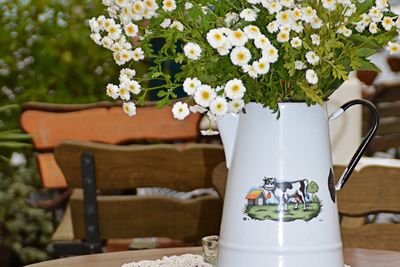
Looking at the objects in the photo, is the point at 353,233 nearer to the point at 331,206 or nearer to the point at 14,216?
the point at 331,206

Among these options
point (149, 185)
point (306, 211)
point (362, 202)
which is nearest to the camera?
point (306, 211)

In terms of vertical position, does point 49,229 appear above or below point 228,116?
below

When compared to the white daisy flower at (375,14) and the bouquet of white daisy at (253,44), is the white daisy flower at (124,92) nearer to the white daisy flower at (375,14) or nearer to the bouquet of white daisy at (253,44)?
the bouquet of white daisy at (253,44)

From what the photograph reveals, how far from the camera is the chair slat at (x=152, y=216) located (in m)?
2.29

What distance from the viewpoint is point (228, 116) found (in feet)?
4.11

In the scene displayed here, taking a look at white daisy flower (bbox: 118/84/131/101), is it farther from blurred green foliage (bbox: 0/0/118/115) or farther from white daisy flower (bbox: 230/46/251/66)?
blurred green foliage (bbox: 0/0/118/115)

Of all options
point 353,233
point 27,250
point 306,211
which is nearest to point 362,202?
point 353,233

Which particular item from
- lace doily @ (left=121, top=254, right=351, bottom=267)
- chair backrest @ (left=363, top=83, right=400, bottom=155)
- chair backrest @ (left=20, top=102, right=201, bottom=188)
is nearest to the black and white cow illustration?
lace doily @ (left=121, top=254, right=351, bottom=267)

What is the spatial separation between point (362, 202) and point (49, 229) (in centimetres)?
259

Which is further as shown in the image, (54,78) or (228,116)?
(54,78)

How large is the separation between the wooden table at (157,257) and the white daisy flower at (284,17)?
22.1 inches

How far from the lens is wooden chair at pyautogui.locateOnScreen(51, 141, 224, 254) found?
2.25 meters

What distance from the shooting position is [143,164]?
7.57 feet

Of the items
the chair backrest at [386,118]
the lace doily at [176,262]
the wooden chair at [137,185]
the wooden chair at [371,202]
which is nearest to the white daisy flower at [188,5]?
the lace doily at [176,262]
